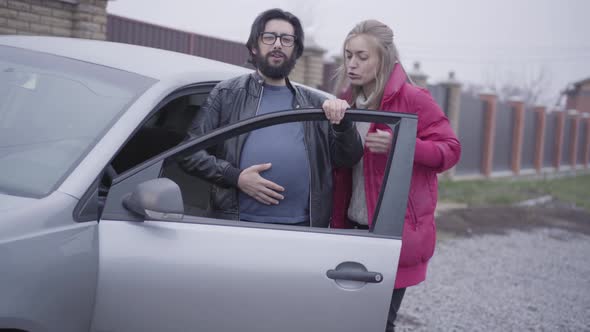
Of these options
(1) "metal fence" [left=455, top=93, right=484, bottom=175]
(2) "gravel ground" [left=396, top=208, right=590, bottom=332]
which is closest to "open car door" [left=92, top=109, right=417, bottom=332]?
(2) "gravel ground" [left=396, top=208, right=590, bottom=332]

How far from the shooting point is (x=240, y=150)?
2391mm

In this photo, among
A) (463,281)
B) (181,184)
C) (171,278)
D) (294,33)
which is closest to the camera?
(171,278)

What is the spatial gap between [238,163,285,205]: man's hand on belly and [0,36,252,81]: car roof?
0.54 m

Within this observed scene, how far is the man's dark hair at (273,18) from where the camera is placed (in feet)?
8.62

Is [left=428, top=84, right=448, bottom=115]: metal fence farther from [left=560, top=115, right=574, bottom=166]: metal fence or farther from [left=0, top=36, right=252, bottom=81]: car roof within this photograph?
[left=0, top=36, right=252, bottom=81]: car roof

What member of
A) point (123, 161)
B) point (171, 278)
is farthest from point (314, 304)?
point (123, 161)

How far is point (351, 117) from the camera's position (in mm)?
2201

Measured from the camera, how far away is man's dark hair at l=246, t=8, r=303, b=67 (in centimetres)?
263

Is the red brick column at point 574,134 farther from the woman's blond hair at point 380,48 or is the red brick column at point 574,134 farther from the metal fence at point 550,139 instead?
the woman's blond hair at point 380,48

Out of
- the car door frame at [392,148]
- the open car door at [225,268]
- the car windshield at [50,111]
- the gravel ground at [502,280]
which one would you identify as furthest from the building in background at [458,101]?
the gravel ground at [502,280]

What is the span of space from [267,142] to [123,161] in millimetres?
1043

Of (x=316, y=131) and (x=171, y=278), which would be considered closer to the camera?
(x=171, y=278)

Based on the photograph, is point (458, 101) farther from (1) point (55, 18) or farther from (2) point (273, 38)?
(2) point (273, 38)

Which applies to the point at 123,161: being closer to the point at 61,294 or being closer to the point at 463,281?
the point at 61,294
